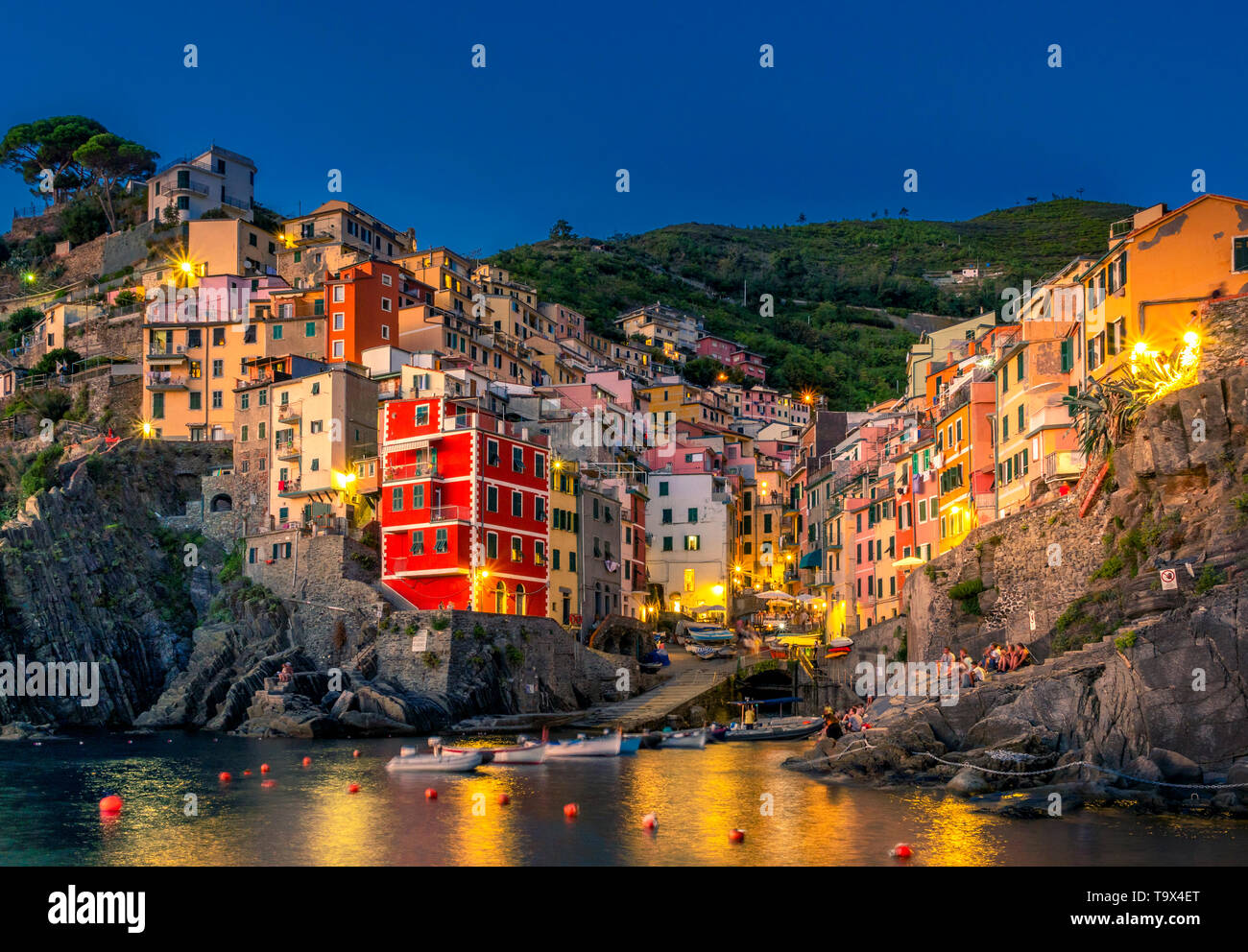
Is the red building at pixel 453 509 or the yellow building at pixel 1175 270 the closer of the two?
the yellow building at pixel 1175 270

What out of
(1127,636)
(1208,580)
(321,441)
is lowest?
(1127,636)

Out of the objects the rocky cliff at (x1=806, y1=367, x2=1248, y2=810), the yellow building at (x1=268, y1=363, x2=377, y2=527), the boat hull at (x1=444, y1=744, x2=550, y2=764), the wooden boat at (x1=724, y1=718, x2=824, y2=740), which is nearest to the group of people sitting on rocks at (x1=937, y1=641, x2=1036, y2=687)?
the rocky cliff at (x1=806, y1=367, x2=1248, y2=810)

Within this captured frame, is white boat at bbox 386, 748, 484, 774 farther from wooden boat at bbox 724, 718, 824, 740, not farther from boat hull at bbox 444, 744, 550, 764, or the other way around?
wooden boat at bbox 724, 718, 824, 740

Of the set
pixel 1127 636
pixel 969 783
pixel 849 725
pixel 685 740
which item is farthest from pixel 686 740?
pixel 1127 636

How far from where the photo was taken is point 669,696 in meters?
67.4

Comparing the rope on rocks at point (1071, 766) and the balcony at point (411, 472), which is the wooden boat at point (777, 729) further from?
the balcony at point (411, 472)

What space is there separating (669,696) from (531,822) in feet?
113

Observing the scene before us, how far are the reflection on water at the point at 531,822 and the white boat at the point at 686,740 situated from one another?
7.64 meters

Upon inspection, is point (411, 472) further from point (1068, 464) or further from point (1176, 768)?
point (1176, 768)

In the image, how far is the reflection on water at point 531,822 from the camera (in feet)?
92.8

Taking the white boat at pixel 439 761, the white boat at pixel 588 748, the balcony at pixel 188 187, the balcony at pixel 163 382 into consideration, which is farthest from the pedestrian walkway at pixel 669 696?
the balcony at pixel 188 187

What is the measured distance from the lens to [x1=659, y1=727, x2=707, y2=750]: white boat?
56.1 m

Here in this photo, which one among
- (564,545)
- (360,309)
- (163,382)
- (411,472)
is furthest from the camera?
(163,382)
